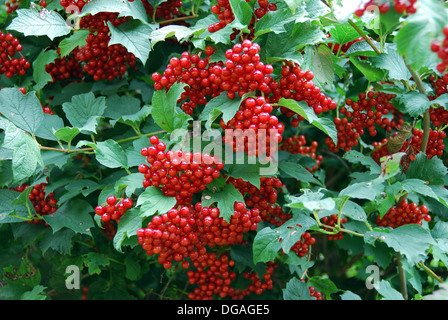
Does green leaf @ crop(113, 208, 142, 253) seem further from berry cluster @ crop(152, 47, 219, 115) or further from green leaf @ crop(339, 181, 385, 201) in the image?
green leaf @ crop(339, 181, 385, 201)

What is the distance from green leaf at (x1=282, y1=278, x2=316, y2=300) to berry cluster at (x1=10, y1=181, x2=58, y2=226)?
101 centimetres

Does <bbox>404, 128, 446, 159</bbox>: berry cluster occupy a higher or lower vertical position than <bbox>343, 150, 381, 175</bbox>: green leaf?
higher

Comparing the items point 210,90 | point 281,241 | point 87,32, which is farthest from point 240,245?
point 87,32

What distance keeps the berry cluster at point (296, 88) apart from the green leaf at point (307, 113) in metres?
0.04

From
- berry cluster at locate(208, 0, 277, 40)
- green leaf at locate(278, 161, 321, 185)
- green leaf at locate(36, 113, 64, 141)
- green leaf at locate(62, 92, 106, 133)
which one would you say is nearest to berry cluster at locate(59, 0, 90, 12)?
green leaf at locate(62, 92, 106, 133)

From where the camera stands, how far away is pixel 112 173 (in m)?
1.83

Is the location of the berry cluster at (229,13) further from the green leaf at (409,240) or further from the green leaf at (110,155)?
the green leaf at (409,240)

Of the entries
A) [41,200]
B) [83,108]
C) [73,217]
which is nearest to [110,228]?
[73,217]

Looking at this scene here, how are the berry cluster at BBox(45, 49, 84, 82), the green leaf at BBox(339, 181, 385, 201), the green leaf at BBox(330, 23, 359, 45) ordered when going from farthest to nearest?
1. the berry cluster at BBox(45, 49, 84, 82)
2. the green leaf at BBox(330, 23, 359, 45)
3. the green leaf at BBox(339, 181, 385, 201)

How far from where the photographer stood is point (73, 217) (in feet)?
5.45

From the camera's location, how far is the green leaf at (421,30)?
90 cm

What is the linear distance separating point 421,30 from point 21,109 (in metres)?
1.42

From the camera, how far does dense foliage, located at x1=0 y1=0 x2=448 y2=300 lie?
4.33 ft

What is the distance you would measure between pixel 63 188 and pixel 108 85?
513 mm
